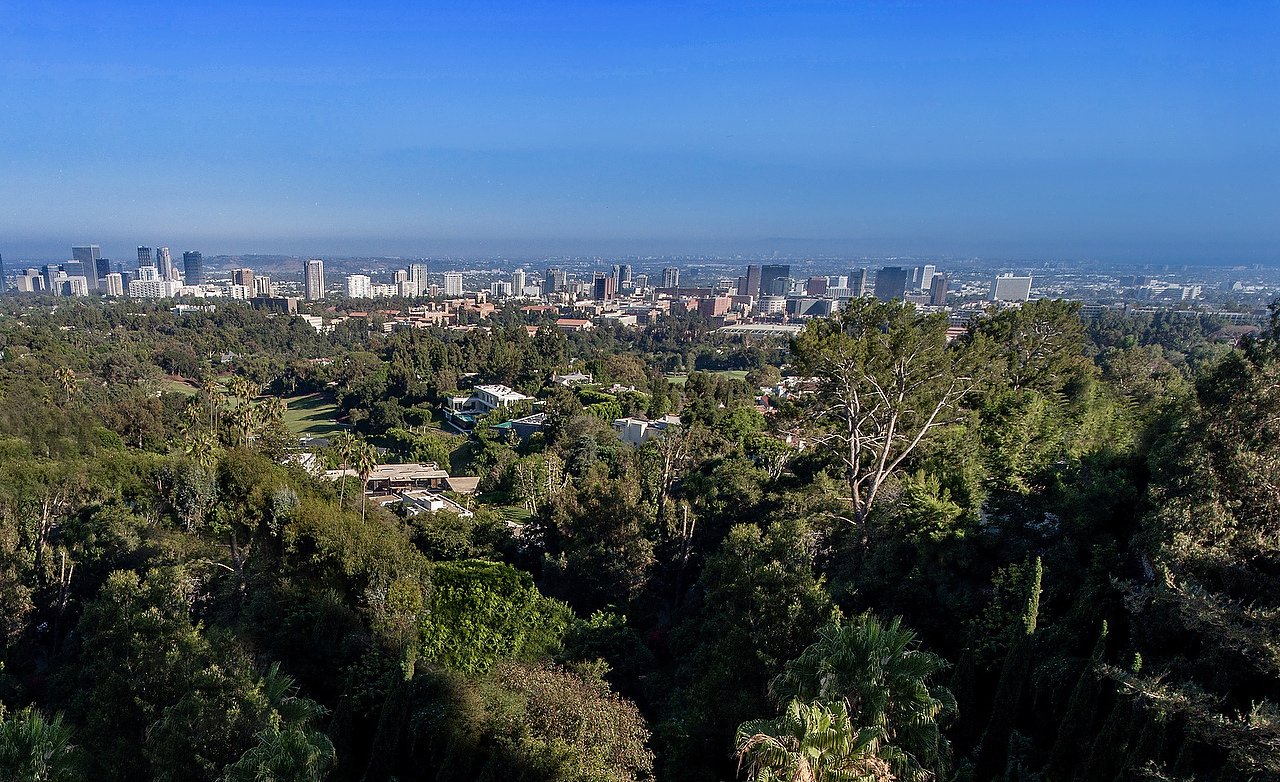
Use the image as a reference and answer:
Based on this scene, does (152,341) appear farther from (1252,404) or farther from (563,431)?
(1252,404)

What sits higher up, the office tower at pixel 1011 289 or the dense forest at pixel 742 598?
the office tower at pixel 1011 289

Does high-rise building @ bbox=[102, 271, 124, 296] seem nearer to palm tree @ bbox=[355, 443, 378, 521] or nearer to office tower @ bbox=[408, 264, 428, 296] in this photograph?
office tower @ bbox=[408, 264, 428, 296]

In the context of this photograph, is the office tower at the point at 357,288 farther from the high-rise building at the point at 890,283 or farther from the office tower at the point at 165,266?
the high-rise building at the point at 890,283

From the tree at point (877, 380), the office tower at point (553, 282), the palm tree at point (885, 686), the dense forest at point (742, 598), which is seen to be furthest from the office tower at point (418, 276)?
the palm tree at point (885, 686)

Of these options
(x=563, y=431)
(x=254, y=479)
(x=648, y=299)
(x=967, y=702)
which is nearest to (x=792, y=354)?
(x=967, y=702)

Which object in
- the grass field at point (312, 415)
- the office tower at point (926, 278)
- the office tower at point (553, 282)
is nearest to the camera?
the grass field at point (312, 415)

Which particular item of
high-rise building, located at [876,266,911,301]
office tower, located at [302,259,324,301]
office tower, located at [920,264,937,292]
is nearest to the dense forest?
high-rise building, located at [876,266,911,301]

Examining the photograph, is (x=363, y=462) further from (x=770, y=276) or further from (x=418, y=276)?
(x=418, y=276)
